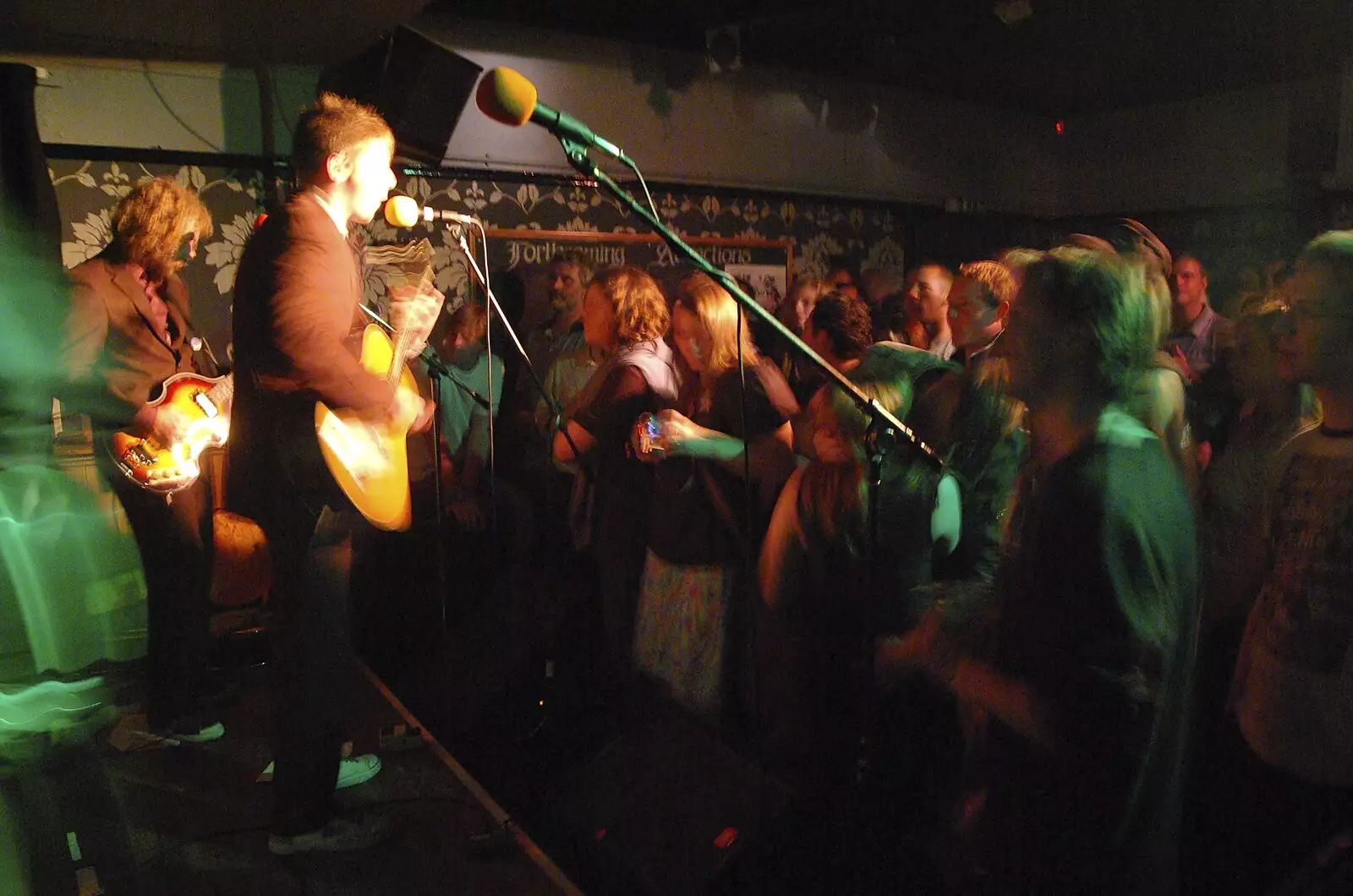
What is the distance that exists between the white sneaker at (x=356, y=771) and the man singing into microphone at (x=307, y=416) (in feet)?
0.95

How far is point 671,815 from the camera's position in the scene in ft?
6.28

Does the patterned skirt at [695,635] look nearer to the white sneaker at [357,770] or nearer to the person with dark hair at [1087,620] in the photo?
the white sneaker at [357,770]

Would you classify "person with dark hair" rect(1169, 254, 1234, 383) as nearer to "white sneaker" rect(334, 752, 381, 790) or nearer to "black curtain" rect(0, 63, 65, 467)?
"white sneaker" rect(334, 752, 381, 790)

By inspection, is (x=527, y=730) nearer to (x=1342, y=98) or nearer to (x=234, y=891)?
(x=234, y=891)

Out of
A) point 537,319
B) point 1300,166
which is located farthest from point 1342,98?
point 537,319

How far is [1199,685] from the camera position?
2.05m

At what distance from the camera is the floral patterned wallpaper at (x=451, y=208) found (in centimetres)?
385

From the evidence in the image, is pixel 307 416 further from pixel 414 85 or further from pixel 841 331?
pixel 414 85

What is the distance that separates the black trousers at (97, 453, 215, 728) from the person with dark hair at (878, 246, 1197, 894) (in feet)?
7.96

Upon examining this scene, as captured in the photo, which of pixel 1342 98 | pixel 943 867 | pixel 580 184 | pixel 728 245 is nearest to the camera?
pixel 943 867

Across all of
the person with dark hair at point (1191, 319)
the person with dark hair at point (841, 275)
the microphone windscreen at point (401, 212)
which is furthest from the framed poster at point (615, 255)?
the microphone windscreen at point (401, 212)

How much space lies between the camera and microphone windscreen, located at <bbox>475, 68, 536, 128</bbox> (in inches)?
55.7

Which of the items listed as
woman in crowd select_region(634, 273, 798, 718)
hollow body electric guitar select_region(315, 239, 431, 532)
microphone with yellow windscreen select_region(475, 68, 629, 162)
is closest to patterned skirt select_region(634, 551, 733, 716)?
woman in crowd select_region(634, 273, 798, 718)

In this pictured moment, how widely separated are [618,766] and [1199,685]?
1323 millimetres
